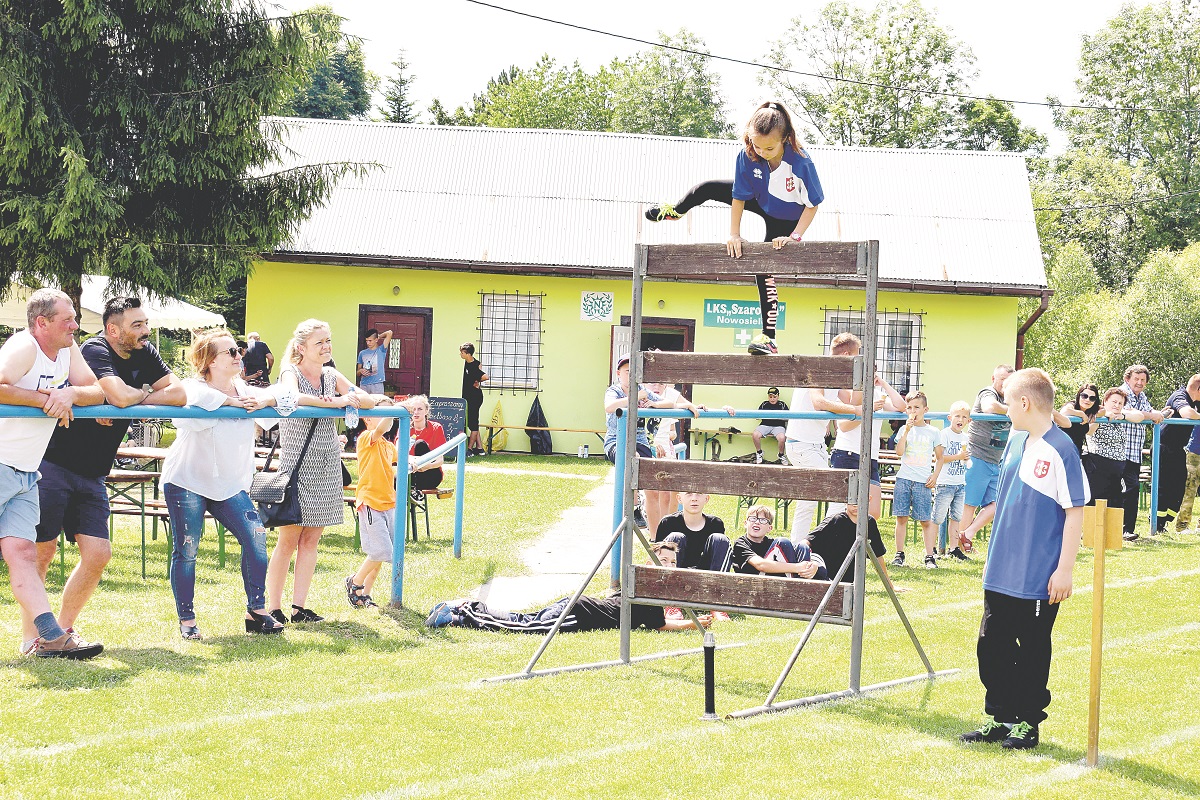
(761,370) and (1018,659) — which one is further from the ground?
(761,370)

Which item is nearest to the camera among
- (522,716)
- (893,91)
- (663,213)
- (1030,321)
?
(522,716)

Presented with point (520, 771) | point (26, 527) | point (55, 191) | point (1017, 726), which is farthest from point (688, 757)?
point (55, 191)

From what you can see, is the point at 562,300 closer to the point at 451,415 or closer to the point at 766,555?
the point at 451,415

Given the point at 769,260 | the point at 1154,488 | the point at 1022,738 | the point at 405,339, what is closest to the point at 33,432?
the point at 769,260

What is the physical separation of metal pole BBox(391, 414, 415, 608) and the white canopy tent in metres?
11.2

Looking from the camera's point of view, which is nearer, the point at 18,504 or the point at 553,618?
the point at 18,504

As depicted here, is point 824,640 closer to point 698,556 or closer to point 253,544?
point 698,556

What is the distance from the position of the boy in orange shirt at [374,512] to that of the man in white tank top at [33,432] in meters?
2.04

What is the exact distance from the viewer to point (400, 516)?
820 centimetres

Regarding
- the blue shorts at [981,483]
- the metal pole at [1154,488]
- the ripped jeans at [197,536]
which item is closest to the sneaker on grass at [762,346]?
the ripped jeans at [197,536]

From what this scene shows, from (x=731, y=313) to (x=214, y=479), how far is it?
16.6 m

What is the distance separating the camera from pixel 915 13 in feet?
164

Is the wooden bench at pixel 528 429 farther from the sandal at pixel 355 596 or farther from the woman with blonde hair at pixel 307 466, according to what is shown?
the woman with blonde hair at pixel 307 466

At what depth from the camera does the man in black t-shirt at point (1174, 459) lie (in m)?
14.7
